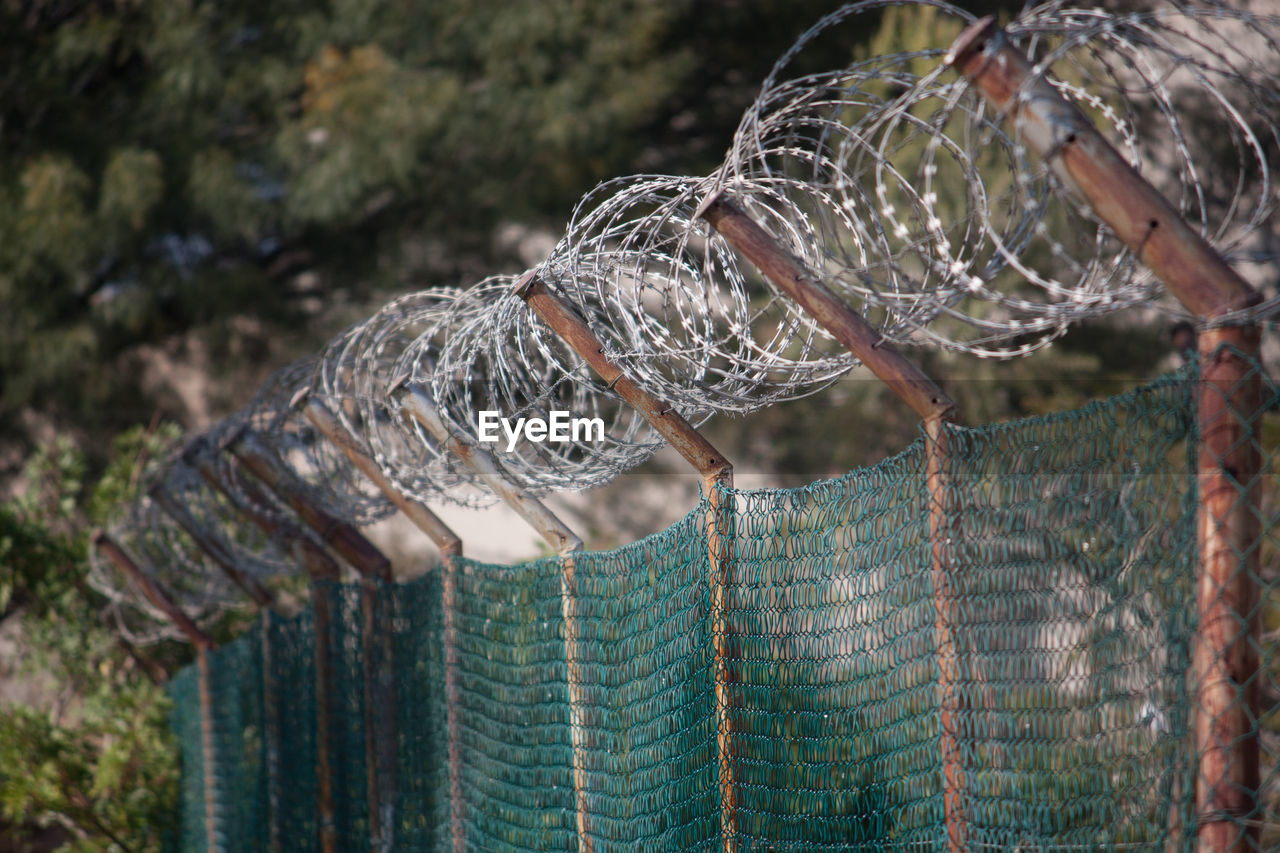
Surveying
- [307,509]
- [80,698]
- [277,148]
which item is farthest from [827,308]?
[277,148]

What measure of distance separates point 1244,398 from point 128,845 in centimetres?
761

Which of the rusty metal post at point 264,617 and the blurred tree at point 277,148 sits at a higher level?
the blurred tree at point 277,148

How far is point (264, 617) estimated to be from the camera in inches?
234

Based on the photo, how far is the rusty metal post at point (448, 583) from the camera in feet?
13.4

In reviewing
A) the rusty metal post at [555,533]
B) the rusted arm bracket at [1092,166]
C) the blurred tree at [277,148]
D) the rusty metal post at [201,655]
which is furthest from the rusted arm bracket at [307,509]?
the blurred tree at [277,148]

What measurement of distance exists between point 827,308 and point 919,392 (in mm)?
252

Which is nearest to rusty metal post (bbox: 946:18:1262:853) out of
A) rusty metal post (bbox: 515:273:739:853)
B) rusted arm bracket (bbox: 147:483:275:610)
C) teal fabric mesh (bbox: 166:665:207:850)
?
rusty metal post (bbox: 515:273:739:853)

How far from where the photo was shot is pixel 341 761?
504cm

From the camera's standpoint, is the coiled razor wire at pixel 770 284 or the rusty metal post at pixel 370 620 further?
the rusty metal post at pixel 370 620

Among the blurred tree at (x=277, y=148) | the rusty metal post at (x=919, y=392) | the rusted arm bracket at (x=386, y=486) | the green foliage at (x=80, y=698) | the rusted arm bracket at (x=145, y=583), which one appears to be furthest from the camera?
the blurred tree at (x=277, y=148)

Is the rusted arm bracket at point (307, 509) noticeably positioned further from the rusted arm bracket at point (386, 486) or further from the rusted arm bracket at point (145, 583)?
the rusted arm bracket at point (145, 583)

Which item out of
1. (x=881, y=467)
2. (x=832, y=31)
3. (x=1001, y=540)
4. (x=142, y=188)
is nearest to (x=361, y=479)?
(x=881, y=467)

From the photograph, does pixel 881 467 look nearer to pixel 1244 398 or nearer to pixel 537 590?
pixel 1244 398

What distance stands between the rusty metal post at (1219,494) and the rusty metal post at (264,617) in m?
4.67
